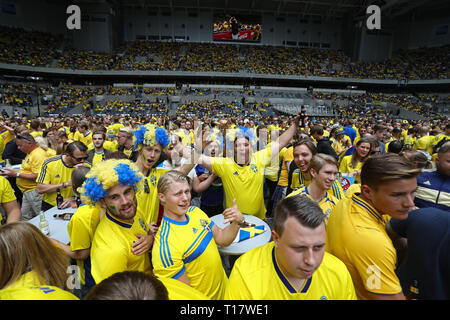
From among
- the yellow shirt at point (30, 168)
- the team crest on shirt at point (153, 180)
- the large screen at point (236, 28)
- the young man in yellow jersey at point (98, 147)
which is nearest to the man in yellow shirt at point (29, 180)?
the yellow shirt at point (30, 168)

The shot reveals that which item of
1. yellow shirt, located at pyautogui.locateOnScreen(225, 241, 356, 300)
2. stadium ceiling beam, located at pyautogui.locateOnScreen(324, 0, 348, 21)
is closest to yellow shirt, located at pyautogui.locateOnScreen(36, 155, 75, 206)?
yellow shirt, located at pyautogui.locateOnScreen(225, 241, 356, 300)

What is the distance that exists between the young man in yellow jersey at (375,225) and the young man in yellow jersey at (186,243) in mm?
823

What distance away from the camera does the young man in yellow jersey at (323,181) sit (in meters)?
2.38

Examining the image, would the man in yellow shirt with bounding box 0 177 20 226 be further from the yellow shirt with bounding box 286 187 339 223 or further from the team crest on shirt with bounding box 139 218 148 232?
the yellow shirt with bounding box 286 187 339 223

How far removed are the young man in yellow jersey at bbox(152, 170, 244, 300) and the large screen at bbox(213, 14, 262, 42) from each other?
46.7 m

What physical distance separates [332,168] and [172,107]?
104ft

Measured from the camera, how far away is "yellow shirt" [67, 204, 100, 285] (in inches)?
80.3

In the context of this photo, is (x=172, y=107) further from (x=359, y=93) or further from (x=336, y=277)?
(x=336, y=277)

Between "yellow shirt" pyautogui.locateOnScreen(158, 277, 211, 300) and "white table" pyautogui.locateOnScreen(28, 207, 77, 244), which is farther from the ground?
"yellow shirt" pyautogui.locateOnScreen(158, 277, 211, 300)

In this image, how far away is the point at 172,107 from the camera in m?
32.0

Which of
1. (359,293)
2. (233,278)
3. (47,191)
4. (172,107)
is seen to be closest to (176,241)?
(233,278)

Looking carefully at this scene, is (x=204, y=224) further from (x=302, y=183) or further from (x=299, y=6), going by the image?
(x=299, y=6)

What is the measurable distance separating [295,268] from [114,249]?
139cm
